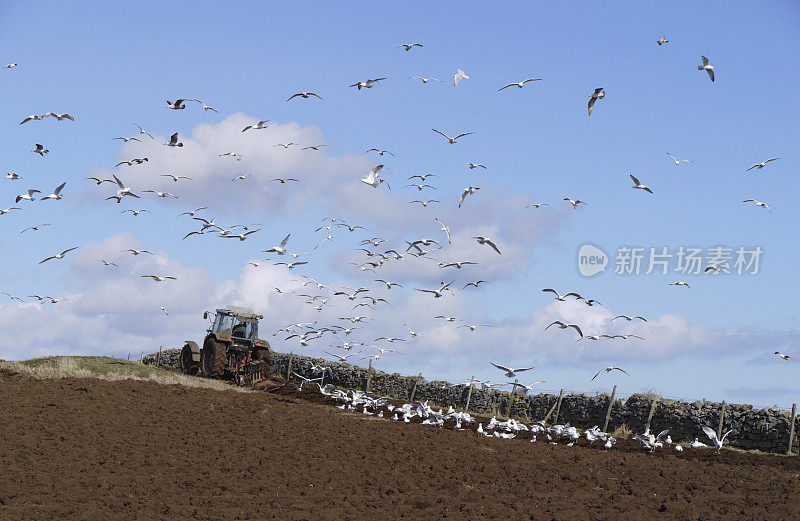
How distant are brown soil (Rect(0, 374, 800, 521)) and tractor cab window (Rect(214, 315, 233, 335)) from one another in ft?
26.9

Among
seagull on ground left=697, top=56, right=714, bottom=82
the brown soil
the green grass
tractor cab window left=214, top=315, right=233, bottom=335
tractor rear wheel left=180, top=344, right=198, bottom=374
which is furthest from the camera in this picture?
tractor rear wheel left=180, top=344, right=198, bottom=374

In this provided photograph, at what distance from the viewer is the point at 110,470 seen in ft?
45.0

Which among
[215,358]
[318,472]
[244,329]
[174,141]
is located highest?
[174,141]

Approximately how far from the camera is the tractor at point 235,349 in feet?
88.5

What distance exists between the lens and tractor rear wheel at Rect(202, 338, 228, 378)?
26734mm

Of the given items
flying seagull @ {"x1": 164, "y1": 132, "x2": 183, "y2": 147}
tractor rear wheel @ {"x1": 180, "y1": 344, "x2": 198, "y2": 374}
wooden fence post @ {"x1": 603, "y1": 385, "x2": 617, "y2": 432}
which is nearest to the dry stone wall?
wooden fence post @ {"x1": 603, "y1": 385, "x2": 617, "y2": 432}

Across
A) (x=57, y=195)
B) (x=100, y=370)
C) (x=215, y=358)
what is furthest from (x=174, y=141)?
(x=100, y=370)

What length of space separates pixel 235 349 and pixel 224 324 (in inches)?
47.2

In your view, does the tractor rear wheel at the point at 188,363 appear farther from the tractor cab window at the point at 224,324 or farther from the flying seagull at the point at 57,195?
the flying seagull at the point at 57,195

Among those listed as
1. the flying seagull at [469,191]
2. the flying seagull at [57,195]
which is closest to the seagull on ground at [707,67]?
the flying seagull at [469,191]

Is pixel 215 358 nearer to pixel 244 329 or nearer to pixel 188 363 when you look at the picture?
pixel 244 329

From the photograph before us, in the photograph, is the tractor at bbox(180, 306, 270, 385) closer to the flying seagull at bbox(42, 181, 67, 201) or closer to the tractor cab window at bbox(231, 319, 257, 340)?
the tractor cab window at bbox(231, 319, 257, 340)

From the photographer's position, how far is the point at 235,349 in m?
27.7

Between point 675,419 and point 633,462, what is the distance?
997 centimetres
